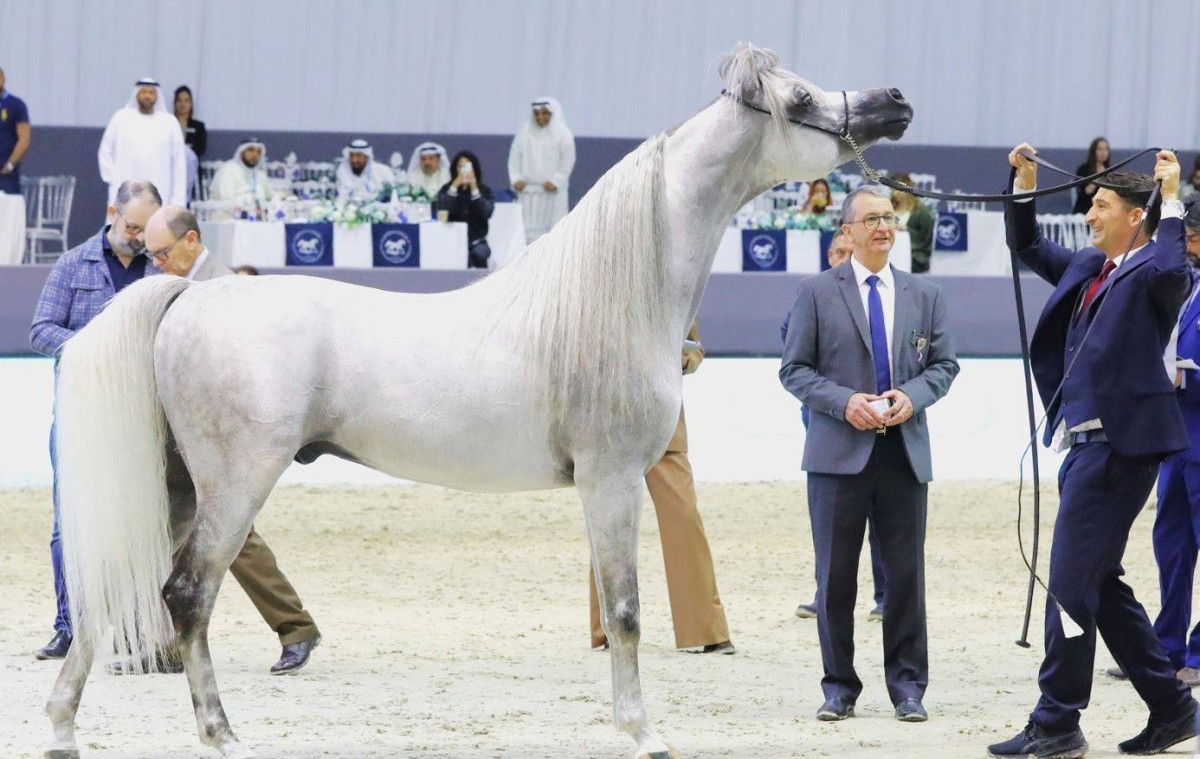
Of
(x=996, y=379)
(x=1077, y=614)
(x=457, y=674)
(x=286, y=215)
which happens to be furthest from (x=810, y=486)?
(x=286, y=215)

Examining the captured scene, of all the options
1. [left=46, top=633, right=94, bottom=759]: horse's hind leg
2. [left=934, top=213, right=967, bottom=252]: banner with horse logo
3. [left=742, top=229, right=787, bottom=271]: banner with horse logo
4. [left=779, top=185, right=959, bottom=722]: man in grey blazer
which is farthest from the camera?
[left=934, top=213, right=967, bottom=252]: banner with horse logo

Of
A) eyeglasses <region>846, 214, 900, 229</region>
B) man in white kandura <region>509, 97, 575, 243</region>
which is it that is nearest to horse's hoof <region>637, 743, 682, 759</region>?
eyeglasses <region>846, 214, 900, 229</region>

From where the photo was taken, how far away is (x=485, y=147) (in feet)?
65.2

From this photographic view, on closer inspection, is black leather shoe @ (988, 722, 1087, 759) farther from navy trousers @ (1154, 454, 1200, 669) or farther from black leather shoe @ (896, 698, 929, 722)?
navy trousers @ (1154, 454, 1200, 669)

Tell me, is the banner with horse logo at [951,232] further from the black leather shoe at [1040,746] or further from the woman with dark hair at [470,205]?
the black leather shoe at [1040,746]

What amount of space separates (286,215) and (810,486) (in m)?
9.96

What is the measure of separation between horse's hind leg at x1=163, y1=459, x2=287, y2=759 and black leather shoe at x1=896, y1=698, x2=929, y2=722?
2042 mm

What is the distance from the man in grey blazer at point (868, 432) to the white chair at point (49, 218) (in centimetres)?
1140

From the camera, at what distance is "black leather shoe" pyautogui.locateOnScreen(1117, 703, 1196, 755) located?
14.5 feet

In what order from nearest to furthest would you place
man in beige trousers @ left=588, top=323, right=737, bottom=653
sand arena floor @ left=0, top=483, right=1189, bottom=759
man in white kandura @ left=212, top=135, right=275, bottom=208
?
sand arena floor @ left=0, top=483, right=1189, bottom=759 < man in beige trousers @ left=588, top=323, right=737, bottom=653 < man in white kandura @ left=212, top=135, right=275, bottom=208

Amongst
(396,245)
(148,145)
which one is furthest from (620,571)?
(148,145)

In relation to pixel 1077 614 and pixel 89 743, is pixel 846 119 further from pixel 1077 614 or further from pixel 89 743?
pixel 89 743

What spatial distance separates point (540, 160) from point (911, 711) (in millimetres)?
12727

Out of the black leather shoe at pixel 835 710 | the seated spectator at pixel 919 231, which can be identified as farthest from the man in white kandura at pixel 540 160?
the black leather shoe at pixel 835 710
